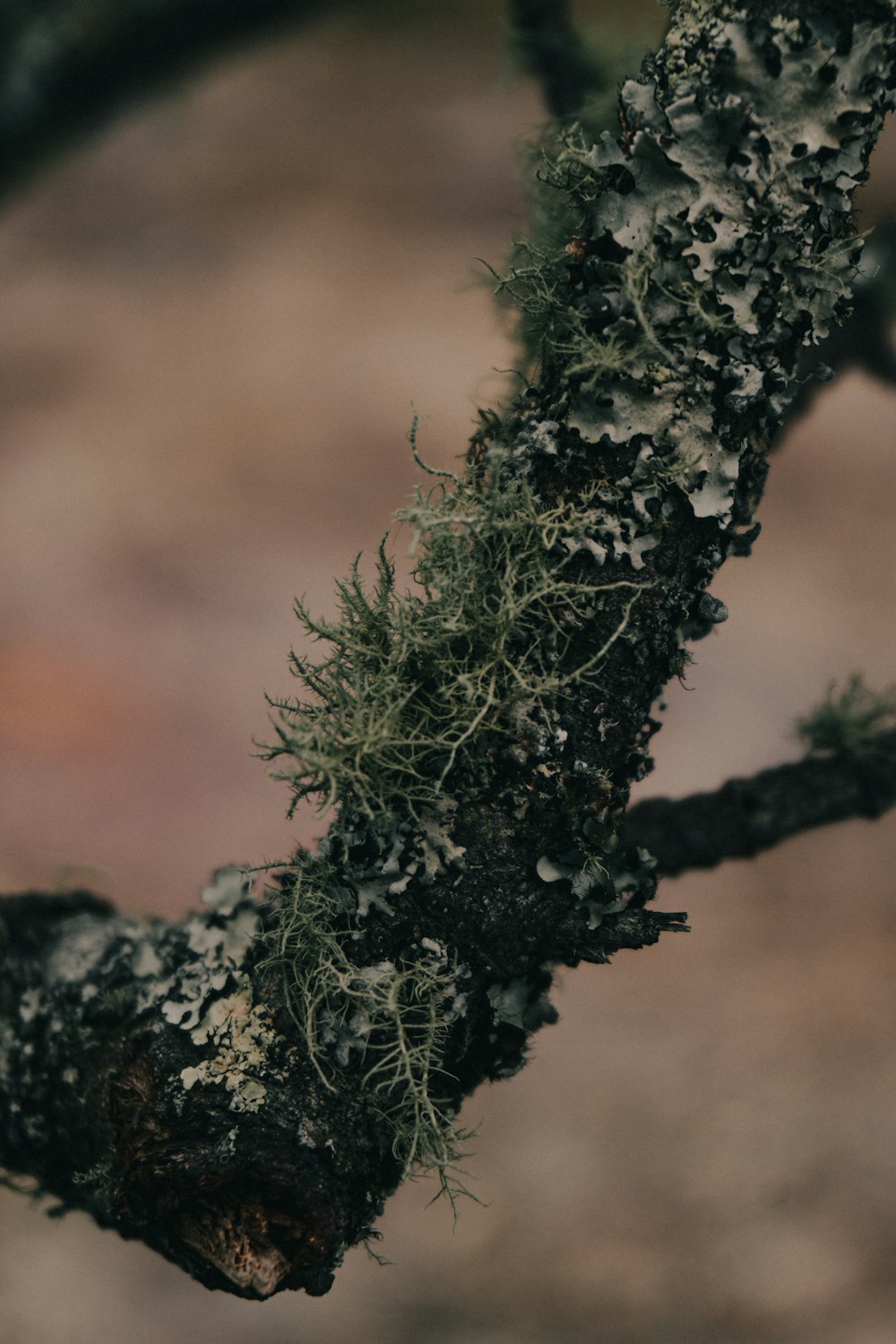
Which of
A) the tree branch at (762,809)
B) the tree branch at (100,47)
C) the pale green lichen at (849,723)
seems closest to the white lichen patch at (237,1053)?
the tree branch at (762,809)

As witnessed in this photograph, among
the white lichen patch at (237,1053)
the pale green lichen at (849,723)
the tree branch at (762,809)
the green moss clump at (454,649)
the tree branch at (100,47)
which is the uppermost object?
the tree branch at (100,47)

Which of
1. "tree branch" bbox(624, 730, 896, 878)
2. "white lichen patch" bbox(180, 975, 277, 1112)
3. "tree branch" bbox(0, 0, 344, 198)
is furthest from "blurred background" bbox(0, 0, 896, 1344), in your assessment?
"tree branch" bbox(624, 730, 896, 878)

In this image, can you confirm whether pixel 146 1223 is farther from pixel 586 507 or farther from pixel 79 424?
pixel 79 424

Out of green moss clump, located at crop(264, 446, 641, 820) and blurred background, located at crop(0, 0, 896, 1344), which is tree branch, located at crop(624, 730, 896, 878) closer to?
green moss clump, located at crop(264, 446, 641, 820)

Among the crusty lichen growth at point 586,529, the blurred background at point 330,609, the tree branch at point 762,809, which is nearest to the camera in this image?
the crusty lichen growth at point 586,529

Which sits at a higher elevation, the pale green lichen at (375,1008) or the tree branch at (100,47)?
the tree branch at (100,47)

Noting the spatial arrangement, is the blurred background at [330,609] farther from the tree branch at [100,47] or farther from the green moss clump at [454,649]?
the green moss clump at [454,649]
